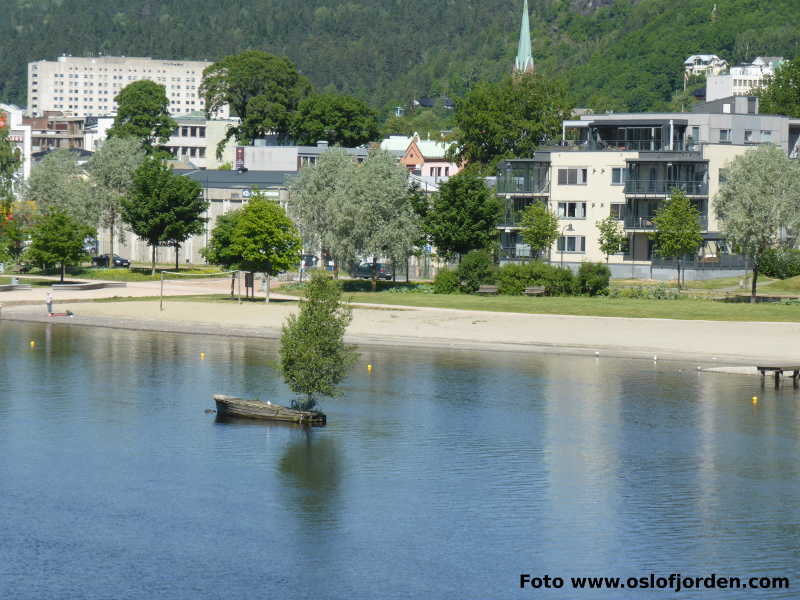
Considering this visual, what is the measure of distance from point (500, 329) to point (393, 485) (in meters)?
41.3

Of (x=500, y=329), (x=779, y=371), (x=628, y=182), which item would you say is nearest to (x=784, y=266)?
(x=628, y=182)

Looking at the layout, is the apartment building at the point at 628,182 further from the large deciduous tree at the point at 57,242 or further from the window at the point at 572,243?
the large deciduous tree at the point at 57,242

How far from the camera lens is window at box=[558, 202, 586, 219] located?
124312mm

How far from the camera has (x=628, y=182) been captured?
12125cm

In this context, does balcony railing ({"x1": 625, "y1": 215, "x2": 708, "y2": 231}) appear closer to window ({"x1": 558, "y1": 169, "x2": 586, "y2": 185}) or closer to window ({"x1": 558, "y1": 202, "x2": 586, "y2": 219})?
window ({"x1": 558, "y1": 202, "x2": 586, "y2": 219})

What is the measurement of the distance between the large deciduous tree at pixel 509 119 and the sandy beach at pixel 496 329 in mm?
61274

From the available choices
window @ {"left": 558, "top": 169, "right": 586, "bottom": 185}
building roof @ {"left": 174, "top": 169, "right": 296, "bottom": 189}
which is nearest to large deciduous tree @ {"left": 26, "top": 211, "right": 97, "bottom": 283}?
building roof @ {"left": 174, "top": 169, "right": 296, "bottom": 189}

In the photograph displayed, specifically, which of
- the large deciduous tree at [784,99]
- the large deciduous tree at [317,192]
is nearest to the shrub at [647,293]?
the large deciduous tree at [317,192]

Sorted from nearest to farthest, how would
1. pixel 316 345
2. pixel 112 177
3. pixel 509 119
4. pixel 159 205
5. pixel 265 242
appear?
pixel 316 345 → pixel 265 242 → pixel 159 205 → pixel 112 177 → pixel 509 119

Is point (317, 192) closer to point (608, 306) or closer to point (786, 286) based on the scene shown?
point (608, 306)

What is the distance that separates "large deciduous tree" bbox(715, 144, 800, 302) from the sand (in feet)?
48.6

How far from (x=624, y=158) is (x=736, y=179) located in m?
19.3

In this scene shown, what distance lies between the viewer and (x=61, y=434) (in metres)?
56.4

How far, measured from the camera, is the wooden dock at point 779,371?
72.6 metres
